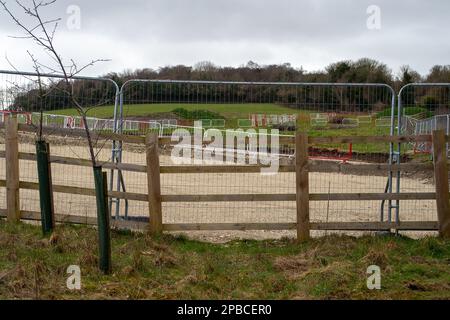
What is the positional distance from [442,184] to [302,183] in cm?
207

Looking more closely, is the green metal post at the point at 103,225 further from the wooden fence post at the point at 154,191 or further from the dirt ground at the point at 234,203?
the dirt ground at the point at 234,203

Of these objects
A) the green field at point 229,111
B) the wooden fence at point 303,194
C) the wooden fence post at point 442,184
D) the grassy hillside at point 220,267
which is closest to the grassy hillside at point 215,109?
the green field at point 229,111

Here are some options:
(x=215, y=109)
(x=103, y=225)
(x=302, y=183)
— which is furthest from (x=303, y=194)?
(x=103, y=225)

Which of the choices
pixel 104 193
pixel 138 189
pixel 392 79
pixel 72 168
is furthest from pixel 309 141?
pixel 72 168

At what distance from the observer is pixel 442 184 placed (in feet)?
27.6

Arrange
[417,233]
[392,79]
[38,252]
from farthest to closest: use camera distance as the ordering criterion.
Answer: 1. [392,79]
2. [417,233]
3. [38,252]

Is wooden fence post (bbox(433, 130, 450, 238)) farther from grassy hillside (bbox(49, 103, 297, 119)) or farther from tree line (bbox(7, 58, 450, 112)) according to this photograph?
grassy hillside (bbox(49, 103, 297, 119))

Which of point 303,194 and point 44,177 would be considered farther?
point 303,194

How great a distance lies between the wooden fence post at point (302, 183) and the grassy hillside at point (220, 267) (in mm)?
236

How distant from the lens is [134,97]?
9805 millimetres

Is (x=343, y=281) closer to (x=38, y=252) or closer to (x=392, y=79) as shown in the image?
(x=38, y=252)

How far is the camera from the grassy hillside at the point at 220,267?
5.95 m

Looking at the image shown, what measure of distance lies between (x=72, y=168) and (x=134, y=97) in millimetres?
9027

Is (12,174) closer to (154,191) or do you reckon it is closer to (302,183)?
(154,191)
